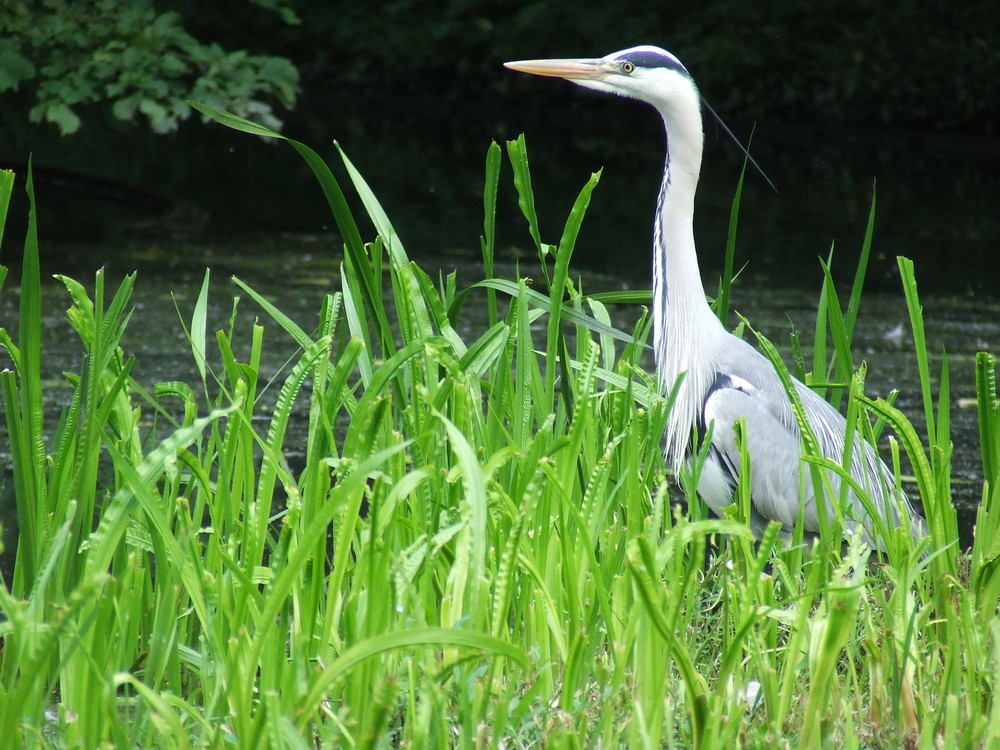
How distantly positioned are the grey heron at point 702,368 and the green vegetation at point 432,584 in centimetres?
69

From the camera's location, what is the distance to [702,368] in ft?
10.6

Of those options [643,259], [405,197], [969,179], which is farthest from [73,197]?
[969,179]

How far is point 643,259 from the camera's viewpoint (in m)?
8.55

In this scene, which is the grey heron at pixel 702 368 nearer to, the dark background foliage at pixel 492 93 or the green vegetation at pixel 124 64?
the green vegetation at pixel 124 64

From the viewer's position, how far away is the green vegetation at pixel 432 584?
5.20ft

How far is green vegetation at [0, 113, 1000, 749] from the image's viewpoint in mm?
1585

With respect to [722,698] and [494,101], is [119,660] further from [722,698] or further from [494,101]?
[494,101]

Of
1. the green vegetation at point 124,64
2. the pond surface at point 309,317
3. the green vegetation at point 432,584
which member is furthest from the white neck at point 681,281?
the green vegetation at point 124,64

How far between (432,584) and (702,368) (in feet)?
4.76

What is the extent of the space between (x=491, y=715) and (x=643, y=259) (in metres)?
6.74

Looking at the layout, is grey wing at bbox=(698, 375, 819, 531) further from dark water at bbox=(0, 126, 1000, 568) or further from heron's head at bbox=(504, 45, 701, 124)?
dark water at bbox=(0, 126, 1000, 568)

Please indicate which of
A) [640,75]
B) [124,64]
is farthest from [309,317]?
[640,75]

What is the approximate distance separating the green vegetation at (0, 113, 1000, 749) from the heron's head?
891mm

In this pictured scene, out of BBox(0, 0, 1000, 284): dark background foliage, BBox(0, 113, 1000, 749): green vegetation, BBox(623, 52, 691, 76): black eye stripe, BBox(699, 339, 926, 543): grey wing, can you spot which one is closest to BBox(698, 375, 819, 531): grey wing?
BBox(699, 339, 926, 543): grey wing
